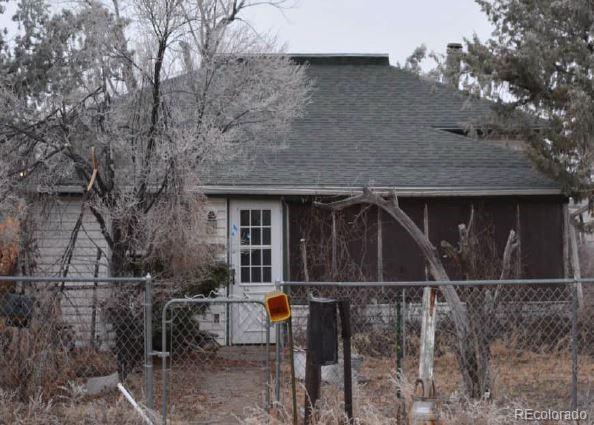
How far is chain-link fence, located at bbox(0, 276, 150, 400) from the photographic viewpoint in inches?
325

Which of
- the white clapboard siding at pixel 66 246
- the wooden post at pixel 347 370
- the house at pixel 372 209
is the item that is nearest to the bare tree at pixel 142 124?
the white clapboard siding at pixel 66 246

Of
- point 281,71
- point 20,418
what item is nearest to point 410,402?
point 20,418

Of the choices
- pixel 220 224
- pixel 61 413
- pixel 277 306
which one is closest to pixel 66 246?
pixel 220 224

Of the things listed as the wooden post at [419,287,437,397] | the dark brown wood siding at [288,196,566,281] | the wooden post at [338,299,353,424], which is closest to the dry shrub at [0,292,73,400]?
the wooden post at [338,299,353,424]

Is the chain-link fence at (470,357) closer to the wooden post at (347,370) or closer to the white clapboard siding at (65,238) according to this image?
the wooden post at (347,370)

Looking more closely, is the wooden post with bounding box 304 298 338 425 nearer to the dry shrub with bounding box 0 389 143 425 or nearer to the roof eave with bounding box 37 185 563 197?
A: the dry shrub with bounding box 0 389 143 425

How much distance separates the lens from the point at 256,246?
14.3 metres

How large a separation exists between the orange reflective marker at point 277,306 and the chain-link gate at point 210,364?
52 centimetres

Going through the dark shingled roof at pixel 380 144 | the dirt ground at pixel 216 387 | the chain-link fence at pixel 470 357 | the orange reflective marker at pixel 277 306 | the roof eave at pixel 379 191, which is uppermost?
the dark shingled roof at pixel 380 144

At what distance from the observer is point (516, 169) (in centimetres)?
1515

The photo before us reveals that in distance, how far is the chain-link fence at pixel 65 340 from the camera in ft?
27.1

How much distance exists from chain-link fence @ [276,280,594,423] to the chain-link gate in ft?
1.42

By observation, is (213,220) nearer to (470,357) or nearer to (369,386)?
(369,386)

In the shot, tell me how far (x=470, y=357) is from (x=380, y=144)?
822 cm
